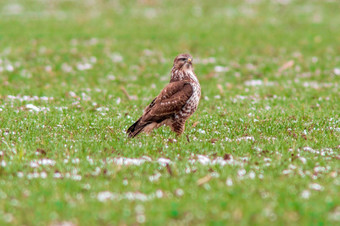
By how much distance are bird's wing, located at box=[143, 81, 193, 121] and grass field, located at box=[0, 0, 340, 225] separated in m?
0.54

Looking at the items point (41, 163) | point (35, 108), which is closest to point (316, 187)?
point (41, 163)

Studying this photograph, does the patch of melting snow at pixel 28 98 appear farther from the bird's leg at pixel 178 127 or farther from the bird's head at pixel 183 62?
the bird's leg at pixel 178 127

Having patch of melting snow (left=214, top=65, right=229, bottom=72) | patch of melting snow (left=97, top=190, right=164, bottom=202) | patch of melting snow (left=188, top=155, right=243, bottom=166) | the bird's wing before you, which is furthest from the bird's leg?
patch of melting snow (left=214, top=65, right=229, bottom=72)

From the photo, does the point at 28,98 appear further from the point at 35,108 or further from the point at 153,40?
the point at 153,40

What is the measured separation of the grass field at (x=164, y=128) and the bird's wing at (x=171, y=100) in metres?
0.54

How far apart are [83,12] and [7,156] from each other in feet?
76.2

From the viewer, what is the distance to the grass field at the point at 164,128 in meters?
6.73

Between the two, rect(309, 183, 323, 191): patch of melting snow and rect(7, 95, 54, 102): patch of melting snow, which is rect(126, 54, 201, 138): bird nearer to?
rect(309, 183, 323, 191): patch of melting snow

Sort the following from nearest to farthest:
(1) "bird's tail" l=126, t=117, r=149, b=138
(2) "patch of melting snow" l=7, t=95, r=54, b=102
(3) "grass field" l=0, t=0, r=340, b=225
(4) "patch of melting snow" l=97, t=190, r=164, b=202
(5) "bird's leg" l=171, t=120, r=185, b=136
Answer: (3) "grass field" l=0, t=0, r=340, b=225, (4) "patch of melting snow" l=97, t=190, r=164, b=202, (1) "bird's tail" l=126, t=117, r=149, b=138, (5) "bird's leg" l=171, t=120, r=185, b=136, (2) "patch of melting snow" l=7, t=95, r=54, b=102

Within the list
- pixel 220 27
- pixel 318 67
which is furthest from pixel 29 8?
pixel 318 67

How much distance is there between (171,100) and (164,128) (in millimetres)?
1397

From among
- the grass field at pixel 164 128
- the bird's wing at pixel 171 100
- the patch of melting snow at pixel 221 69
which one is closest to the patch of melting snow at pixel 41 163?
the grass field at pixel 164 128

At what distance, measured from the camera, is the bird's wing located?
1078 centimetres

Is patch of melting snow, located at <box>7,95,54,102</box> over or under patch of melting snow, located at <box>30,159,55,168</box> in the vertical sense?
over
